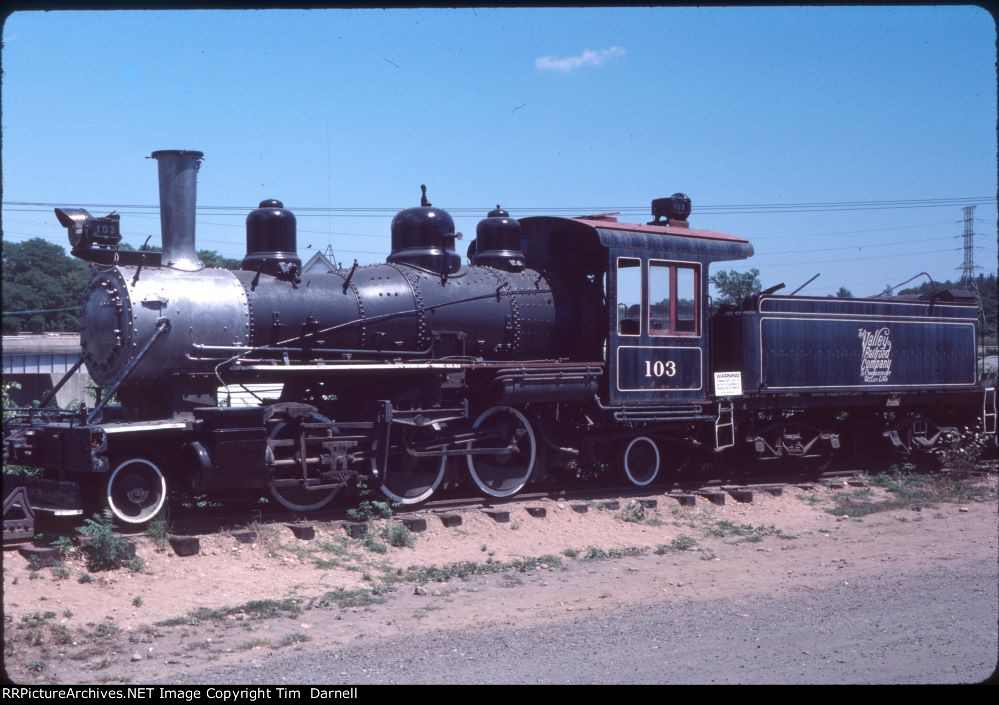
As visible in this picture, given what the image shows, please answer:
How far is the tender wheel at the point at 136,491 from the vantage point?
337 inches

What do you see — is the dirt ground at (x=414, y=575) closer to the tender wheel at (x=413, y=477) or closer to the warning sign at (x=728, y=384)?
the tender wheel at (x=413, y=477)

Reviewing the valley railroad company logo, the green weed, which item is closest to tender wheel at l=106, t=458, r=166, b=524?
the green weed

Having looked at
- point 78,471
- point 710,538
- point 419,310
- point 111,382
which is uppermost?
point 419,310

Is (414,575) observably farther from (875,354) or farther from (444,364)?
(875,354)

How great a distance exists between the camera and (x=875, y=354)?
14.5 metres

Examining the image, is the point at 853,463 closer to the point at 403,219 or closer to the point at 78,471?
the point at 403,219

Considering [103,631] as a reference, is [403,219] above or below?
above

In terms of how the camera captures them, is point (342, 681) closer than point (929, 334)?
Yes

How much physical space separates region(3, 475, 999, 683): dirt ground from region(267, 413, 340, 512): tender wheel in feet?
1.80

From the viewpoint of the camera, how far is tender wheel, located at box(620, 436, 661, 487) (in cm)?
1259

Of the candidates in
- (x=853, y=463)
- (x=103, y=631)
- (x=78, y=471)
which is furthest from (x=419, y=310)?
(x=853, y=463)

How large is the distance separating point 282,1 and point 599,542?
6798mm

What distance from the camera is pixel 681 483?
13.0m

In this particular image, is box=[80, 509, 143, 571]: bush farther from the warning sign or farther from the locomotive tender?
the warning sign
